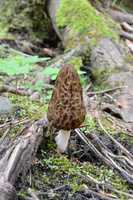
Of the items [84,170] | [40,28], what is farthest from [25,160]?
[40,28]

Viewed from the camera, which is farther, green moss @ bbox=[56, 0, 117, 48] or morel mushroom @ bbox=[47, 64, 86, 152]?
green moss @ bbox=[56, 0, 117, 48]

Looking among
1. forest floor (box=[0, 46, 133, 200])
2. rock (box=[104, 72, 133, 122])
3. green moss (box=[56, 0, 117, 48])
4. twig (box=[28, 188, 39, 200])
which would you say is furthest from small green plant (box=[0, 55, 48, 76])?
twig (box=[28, 188, 39, 200])

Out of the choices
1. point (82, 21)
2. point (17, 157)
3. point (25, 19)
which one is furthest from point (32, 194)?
point (25, 19)

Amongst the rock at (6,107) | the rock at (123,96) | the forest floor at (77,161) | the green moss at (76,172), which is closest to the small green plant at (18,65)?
the forest floor at (77,161)

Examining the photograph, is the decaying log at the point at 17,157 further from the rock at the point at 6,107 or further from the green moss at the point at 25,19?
the green moss at the point at 25,19

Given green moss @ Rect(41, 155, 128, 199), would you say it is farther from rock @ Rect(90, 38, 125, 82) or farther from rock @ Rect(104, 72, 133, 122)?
rock @ Rect(90, 38, 125, 82)

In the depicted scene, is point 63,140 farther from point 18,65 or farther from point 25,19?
point 25,19
